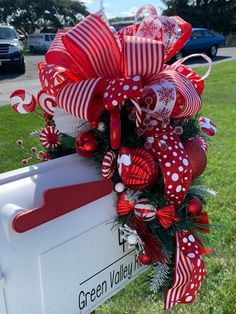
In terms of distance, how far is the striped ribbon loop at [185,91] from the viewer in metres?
1.63

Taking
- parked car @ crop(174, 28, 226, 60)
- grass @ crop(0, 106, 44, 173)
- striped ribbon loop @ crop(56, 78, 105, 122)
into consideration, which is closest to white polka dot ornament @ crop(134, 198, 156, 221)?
striped ribbon loop @ crop(56, 78, 105, 122)

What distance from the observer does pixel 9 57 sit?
1541cm

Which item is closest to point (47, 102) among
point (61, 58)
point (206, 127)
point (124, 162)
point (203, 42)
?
point (61, 58)

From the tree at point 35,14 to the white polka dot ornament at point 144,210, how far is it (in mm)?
42938

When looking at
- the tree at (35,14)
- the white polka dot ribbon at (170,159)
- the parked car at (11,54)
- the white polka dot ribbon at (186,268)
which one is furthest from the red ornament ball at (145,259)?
the tree at (35,14)

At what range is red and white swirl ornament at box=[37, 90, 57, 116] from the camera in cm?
181

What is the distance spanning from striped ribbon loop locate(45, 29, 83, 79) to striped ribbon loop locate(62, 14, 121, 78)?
57 mm

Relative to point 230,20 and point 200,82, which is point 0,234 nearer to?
point 200,82

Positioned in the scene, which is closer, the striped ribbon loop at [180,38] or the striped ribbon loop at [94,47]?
the striped ribbon loop at [94,47]

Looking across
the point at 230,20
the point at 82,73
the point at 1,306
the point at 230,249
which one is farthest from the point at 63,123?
the point at 230,20

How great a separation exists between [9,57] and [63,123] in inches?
574

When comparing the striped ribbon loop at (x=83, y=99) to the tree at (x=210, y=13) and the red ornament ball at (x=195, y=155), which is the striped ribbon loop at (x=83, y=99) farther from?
the tree at (x=210, y=13)

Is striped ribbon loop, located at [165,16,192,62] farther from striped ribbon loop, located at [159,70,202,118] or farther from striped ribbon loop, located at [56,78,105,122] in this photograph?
striped ribbon loop, located at [56,78,105,122]

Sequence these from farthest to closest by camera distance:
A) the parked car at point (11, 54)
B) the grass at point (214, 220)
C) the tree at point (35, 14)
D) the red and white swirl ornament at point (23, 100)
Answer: the tree at point (35, 14) < the parked car at point (11, 54) < the grass at point (214, 220) < the red and white swirl ornament at point (23, 100)
